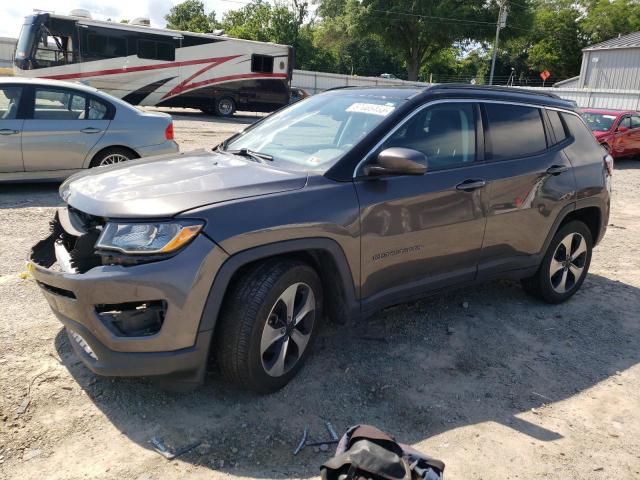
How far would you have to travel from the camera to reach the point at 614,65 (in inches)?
1422

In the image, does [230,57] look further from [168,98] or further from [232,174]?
[232,174]

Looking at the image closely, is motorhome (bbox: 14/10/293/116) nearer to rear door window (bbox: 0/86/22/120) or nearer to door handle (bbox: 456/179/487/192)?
rear door window (bbox: 0/86/22/120)

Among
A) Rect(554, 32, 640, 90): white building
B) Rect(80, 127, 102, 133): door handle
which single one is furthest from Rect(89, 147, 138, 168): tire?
Rect(554, 32, 640, 90): white building

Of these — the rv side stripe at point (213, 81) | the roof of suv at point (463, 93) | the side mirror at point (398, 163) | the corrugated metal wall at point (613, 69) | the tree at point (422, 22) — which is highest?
the tree at point (422, 22)

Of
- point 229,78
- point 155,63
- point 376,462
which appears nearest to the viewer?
point 376,462

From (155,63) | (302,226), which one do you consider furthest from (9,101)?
(155,63)

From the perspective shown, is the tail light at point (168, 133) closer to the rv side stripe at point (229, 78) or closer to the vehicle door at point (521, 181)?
the vehicle door at point (521, 181)

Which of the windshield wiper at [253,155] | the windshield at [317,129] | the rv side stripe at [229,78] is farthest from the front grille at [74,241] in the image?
the rv side stripe at [229,78]

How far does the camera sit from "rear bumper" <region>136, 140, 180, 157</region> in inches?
306

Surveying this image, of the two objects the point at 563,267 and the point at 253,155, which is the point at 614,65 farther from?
the point at 253,155

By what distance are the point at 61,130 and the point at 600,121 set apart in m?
13.9

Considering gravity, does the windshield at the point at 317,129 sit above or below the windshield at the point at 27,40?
below

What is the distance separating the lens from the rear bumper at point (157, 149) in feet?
25.5

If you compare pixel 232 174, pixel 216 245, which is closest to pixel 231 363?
pixel 216 245
